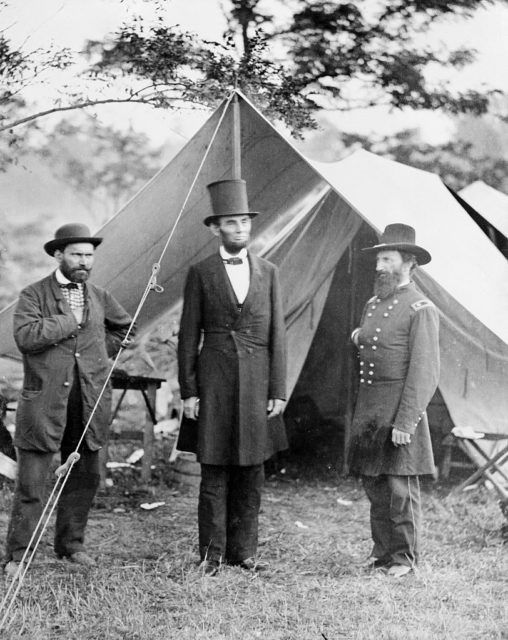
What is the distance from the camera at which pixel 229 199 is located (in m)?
3.79

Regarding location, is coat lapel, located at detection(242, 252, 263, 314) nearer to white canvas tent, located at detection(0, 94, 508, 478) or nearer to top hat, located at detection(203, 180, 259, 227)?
top hat, located at detection(203, 180, 259, 227)

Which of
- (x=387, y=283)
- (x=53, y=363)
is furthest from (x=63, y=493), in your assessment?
(x=387, y=283)

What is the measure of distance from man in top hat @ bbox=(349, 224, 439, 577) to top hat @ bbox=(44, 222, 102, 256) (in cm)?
152

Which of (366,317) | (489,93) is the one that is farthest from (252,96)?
(489,93)

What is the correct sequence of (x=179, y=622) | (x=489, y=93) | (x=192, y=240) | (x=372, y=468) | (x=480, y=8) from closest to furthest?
1. (x=179, y=622)
2. (x=372, y=468)
3. (x=192, y=240)
4. (x=480, y=8)
5. (x=489, y=93)

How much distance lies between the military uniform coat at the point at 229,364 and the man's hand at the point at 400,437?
1.97 ft

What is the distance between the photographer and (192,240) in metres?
5.14

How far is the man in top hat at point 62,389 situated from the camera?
3643mm

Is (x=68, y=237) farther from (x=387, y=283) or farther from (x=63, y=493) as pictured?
(x=387, y=283)

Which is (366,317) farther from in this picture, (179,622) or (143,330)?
(143,330)

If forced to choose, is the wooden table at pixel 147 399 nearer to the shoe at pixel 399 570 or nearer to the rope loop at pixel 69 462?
the rope loop at pixel 69 462

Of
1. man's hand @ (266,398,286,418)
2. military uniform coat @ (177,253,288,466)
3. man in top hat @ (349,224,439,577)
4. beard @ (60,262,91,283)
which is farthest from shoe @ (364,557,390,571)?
beard @ (60,262,91,283)

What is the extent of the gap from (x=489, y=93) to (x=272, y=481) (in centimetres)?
859

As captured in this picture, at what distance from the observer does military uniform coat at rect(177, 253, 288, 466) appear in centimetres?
372
